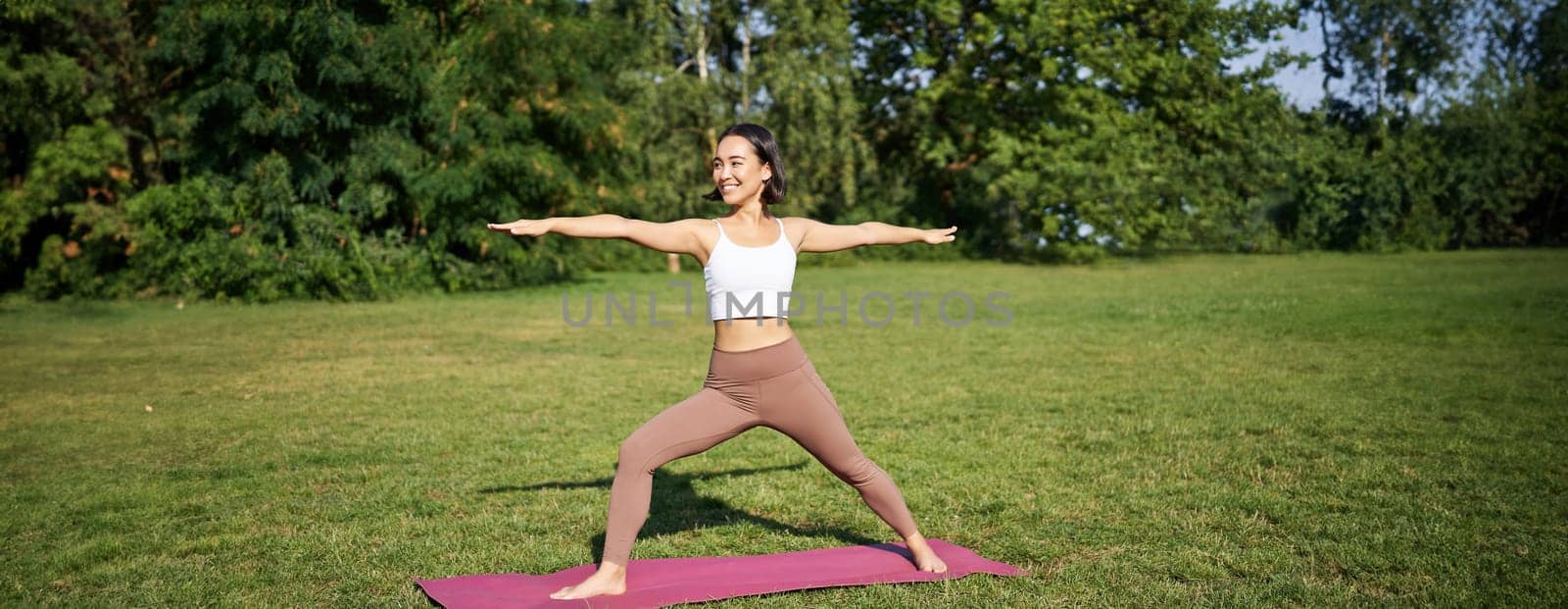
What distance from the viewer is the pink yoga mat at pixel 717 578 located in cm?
462

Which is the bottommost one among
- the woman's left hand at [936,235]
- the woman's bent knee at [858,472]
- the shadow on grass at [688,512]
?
the shadow on grass at [688,512]

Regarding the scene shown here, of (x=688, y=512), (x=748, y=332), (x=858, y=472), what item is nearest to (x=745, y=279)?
(x=748, y=332)

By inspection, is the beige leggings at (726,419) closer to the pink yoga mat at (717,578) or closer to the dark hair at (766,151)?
the pink yoga mat at (717,578)

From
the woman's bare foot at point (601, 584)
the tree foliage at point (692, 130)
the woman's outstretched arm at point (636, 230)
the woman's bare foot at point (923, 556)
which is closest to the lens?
the woman's outstretched arm at point (636, 230)

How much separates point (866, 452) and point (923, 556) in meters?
2.86

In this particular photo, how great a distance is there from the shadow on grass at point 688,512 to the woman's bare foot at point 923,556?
21cm

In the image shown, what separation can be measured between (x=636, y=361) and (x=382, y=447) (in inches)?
196

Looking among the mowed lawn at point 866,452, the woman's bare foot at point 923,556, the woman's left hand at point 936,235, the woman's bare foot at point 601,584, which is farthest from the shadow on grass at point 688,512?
the woman's left hand at point 936,235

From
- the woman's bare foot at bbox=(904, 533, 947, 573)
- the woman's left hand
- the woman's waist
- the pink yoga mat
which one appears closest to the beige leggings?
the woman's waist

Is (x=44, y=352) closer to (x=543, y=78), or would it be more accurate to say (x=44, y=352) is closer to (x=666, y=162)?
(x=543, y=78)

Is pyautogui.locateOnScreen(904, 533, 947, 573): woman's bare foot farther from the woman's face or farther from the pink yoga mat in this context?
the woman's face

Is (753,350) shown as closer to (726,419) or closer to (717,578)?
(726,419)

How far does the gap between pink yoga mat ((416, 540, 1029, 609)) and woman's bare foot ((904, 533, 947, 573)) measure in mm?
46

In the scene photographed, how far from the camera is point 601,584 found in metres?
4.56
